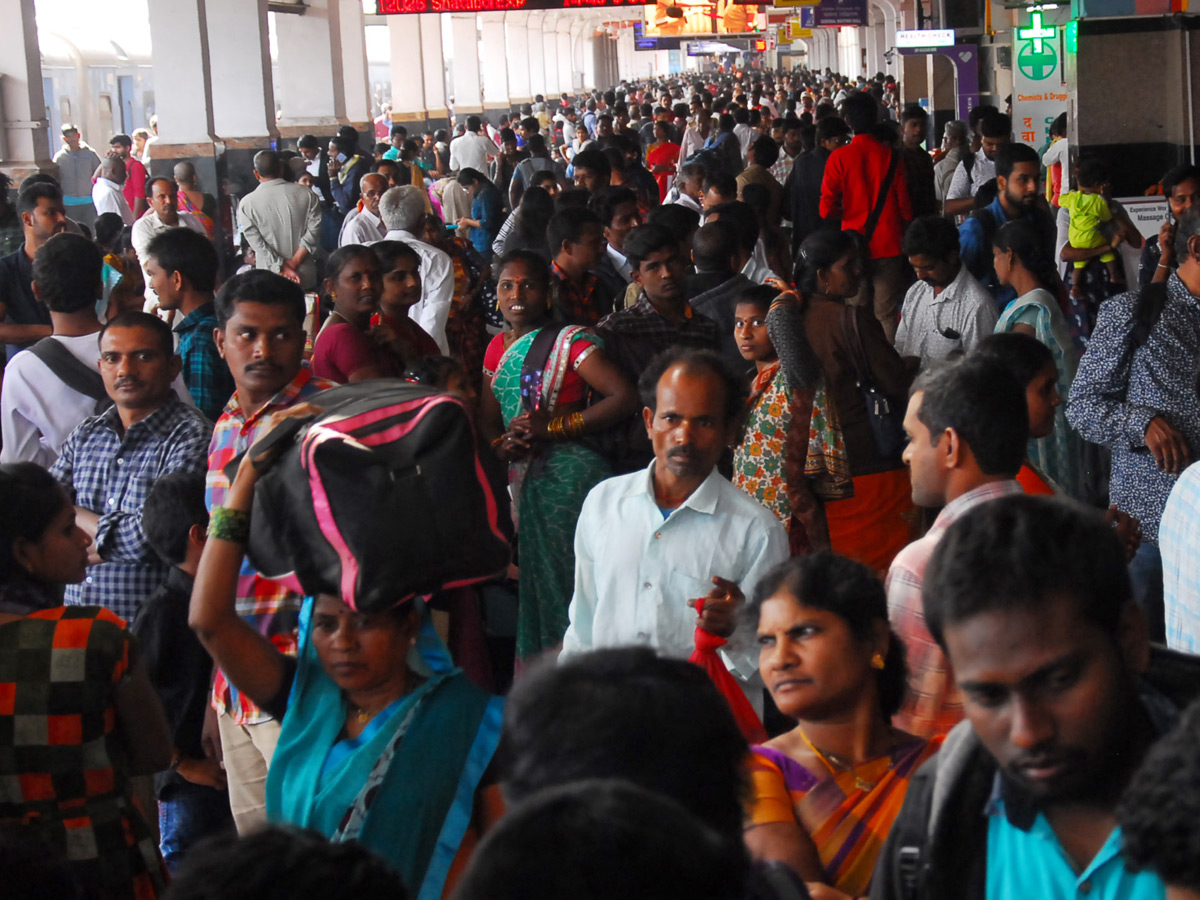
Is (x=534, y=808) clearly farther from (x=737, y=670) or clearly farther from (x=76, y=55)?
(x=76, y=55)

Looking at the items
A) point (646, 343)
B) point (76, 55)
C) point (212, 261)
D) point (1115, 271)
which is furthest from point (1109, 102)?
point (76, 55)

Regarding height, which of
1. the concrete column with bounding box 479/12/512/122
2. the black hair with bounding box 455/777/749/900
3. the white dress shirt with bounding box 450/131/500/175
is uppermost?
the concrete column with bounding box 479/12/512/122

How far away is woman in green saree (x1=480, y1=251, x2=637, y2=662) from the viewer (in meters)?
4.24

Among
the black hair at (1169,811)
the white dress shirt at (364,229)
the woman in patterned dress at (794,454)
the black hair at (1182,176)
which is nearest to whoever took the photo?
the black hair at (1169,811)

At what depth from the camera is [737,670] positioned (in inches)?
116

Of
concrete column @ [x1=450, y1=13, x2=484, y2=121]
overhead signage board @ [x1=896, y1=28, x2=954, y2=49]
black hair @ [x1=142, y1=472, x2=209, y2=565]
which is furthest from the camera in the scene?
concrete column @ [x1=450, y1=13, x2=484, y2=121]

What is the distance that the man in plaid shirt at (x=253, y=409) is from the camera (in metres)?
2.93

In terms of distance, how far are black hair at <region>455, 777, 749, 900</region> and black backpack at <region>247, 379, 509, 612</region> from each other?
0.98 metres

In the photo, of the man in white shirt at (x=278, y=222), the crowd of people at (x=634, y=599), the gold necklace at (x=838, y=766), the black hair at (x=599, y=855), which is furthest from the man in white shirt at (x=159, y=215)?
the black hair at (x=599, y=855)

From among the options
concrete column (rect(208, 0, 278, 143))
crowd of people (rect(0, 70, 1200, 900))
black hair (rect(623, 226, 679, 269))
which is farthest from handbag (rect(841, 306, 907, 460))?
concrete column (rect(208, 0, 278, 143))

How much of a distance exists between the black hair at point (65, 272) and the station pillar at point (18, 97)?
30.1 feet

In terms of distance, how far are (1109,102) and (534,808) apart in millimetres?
8725

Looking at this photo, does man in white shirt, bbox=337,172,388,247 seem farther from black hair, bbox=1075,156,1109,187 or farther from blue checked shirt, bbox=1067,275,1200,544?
blue checked shirt, bbox=1067,275,1200,544

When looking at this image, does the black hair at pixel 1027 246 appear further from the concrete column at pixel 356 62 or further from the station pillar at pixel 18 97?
the concrete column at pixel 356 62
